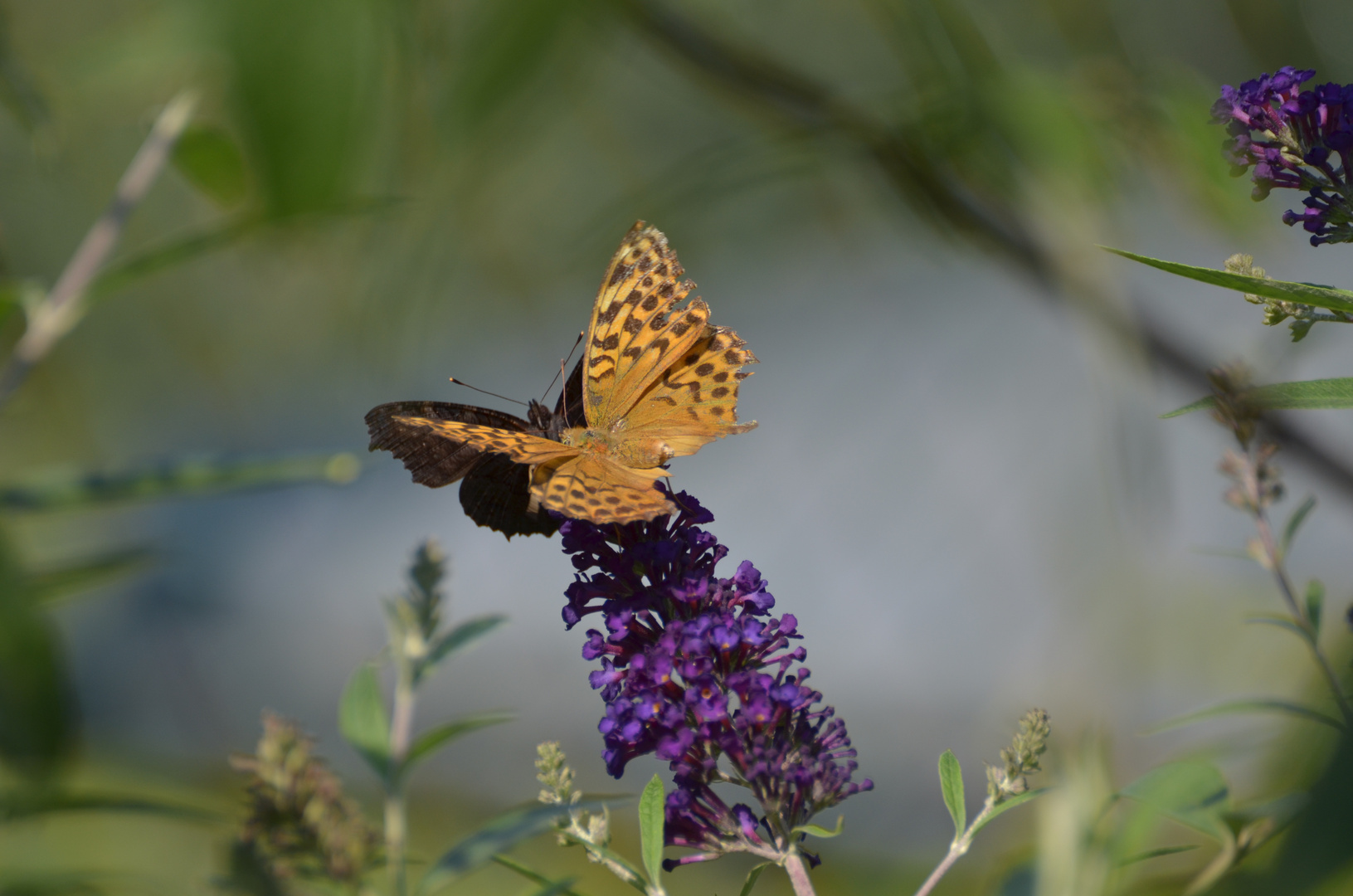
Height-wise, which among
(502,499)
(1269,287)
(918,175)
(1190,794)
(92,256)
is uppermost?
(918,175)

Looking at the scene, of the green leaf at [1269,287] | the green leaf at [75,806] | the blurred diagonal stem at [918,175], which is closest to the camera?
the green leaf at [1269,287]

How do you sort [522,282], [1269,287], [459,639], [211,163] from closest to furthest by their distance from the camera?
[1269,287]
[459,639]
[211,163]
[522,282]

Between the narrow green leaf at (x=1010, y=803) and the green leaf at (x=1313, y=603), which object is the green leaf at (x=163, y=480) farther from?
the green leaf at (x=1313, y=603)

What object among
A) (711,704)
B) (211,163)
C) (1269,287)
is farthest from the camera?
(211,163)

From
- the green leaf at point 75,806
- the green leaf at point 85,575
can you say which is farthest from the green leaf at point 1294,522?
the green leaf at point 85,575

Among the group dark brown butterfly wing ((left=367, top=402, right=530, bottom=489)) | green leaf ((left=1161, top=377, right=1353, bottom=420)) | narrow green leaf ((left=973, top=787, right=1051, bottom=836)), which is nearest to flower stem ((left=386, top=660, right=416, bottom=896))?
dark brown butterfly wing ((left=367, top=402, right=530, bottom=489))

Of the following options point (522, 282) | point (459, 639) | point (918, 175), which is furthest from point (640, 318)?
point (522, 282)

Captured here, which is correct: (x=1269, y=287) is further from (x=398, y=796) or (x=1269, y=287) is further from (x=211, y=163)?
(x=211, y=163)
